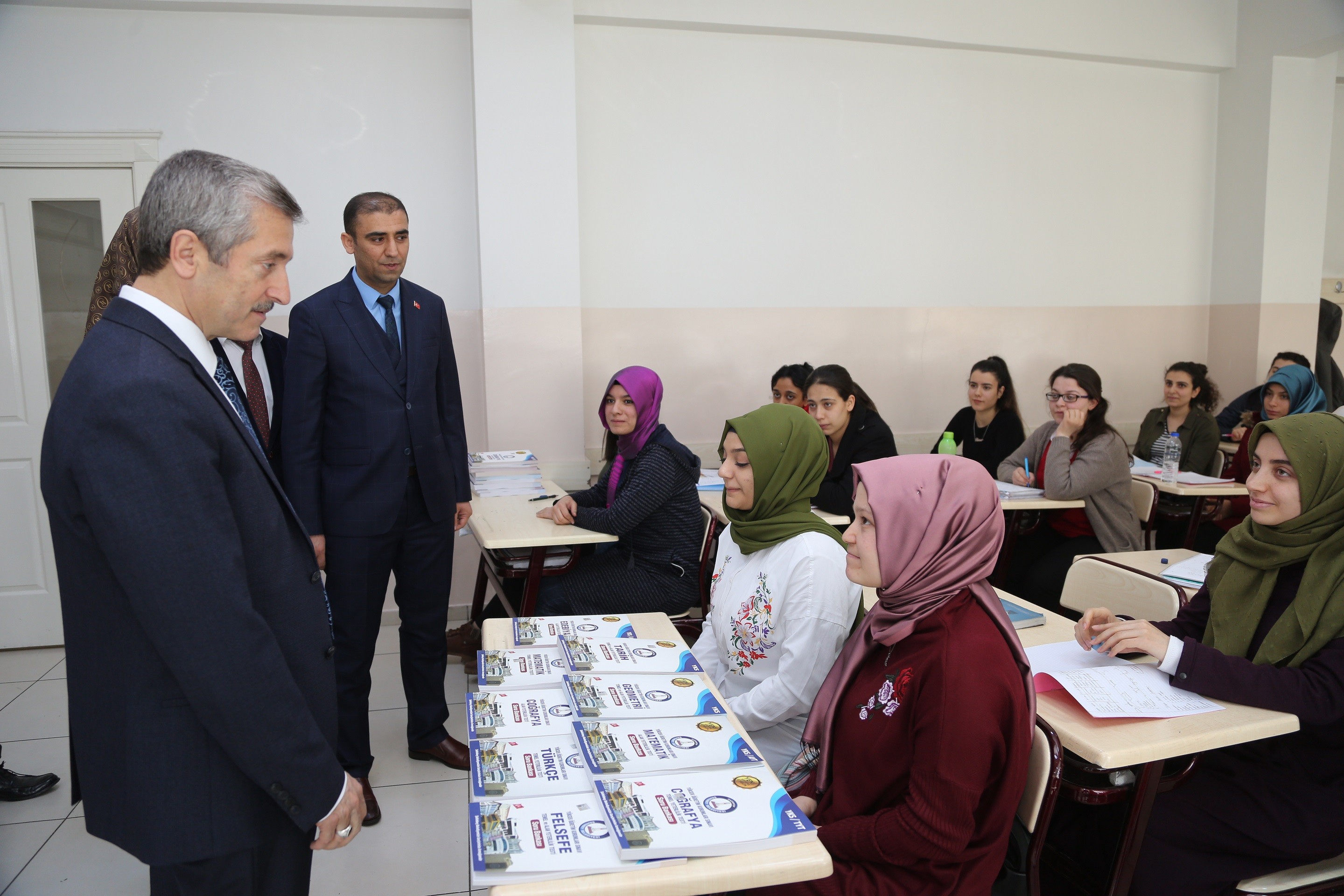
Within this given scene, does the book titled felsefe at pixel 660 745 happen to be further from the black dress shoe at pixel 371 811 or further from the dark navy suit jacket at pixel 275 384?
the dark navy suit jacket at pixel 275 384

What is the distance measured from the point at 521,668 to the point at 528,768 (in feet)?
1.21

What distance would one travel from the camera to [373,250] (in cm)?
250

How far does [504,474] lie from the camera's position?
12.2 feet

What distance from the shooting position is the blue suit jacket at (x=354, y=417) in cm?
246

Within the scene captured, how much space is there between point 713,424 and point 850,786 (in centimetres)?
325

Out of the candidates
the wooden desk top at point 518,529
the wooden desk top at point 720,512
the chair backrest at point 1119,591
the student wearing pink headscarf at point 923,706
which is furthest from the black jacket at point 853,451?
the student wearing pink headscarf at point 923,706

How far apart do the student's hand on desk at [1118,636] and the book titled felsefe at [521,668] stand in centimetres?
110

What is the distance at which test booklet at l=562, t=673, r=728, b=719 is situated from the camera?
4.67 feet

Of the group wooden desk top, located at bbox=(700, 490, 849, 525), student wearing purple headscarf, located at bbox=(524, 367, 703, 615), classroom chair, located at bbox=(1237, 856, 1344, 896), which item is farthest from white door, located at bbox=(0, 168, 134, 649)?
classroom chair, located at bbox=(1237, 856, 1344, 896)

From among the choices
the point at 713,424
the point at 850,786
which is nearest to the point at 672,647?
the point at 850,786

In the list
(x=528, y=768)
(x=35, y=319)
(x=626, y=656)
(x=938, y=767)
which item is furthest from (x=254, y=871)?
(x=35, y=319)

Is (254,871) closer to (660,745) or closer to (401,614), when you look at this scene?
(660,745)

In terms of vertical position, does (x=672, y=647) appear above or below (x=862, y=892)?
above

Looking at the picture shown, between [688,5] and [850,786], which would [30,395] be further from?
[850,786]
